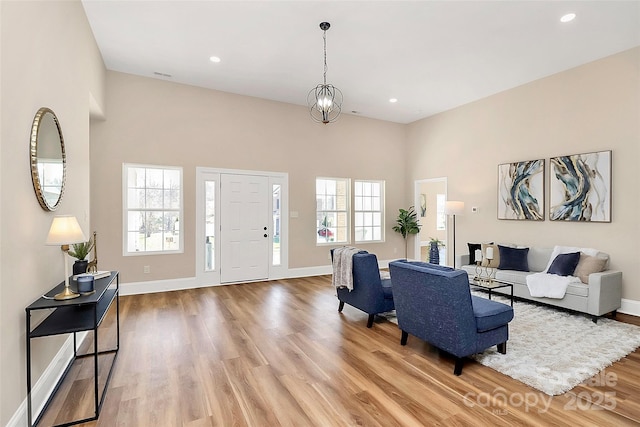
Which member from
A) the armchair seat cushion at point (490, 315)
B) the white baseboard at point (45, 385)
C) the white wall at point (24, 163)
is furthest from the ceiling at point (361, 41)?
the white baseboard at point (45, 385)

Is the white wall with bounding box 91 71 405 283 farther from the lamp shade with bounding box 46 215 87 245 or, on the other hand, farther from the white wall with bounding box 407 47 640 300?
the lamp shade with bounding box 46 215 87 245

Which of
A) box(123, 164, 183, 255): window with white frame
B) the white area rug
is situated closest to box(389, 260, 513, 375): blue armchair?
the white area rug

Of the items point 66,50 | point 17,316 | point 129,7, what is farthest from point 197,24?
point 17,316

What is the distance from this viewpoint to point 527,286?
4.57 m

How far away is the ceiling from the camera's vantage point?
3521 millimetres

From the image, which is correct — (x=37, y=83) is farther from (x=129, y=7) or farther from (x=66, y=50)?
(x=129, y=7)

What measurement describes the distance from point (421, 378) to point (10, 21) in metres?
3.76

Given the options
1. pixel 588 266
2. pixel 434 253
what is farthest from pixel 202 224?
pixel 588 266

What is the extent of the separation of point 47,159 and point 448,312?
3440mm

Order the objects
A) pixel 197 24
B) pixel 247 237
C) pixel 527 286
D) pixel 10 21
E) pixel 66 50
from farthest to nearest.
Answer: pixel 247 237, pixel 527 286, pixel 197 24, pixel 66 50, pixel 10 21

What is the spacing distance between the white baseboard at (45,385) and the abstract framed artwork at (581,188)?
653 cm

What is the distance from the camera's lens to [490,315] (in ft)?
9.03

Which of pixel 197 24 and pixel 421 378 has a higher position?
pixel 197 24

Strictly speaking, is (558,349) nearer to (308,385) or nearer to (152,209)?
(308,385)
